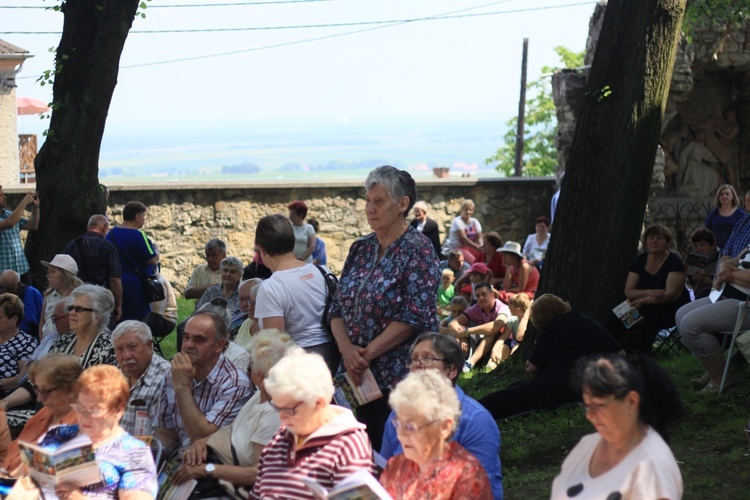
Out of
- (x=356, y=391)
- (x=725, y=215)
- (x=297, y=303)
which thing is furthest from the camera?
(x=725, y=215)

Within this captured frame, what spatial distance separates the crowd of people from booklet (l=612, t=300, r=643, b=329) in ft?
0.64

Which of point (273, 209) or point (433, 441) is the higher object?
point (273, 209)

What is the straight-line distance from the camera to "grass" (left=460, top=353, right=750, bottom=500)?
5711mm

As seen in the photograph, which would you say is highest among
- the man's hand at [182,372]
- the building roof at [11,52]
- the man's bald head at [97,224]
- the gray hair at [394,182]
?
the building roof at [11,52]

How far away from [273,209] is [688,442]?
10.5m

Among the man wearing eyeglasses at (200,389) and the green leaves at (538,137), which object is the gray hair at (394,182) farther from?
the green leaves at (538,137)

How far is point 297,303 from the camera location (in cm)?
535

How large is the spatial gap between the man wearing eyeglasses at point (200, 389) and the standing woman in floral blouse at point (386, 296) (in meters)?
0.61

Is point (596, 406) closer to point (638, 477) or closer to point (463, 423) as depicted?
point (638, 477)

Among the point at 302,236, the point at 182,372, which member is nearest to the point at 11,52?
the point at 302,236

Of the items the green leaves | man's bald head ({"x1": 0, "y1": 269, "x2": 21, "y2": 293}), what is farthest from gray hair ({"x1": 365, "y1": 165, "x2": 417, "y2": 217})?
the green leaves

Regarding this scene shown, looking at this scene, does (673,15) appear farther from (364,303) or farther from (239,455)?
(239,455)

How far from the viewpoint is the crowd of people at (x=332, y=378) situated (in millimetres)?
3627

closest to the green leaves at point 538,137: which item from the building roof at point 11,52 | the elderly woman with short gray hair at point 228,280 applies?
the building roof at point 11,52
